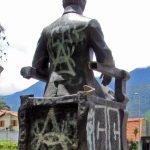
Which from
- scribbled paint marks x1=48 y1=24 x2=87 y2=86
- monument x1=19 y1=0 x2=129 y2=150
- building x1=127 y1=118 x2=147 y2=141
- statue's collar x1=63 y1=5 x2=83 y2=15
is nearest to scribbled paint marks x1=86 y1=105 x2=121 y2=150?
monument x1=19 y1=0 x2=129 y2=150

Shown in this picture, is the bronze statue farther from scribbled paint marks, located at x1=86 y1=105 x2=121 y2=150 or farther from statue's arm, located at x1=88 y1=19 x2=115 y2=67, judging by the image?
scribbled paint marks, located at x1=86 y1=105 x2=121 y2=150

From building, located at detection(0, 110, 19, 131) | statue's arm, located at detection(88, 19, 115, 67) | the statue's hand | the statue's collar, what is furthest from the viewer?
building, located at detection(0, 110, 19, 131)

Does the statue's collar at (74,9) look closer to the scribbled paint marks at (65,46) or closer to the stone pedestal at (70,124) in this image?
the scribbled paint marks at (65,46)

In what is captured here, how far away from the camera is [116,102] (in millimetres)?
4777

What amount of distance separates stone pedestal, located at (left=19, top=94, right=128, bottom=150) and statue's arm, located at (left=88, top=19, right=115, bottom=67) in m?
0.36

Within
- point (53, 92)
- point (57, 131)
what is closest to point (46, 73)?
point (53, 92)

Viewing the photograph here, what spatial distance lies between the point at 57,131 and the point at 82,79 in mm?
534

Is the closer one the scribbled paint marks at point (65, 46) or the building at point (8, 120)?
the scribbled paint marks at point (65, 46)

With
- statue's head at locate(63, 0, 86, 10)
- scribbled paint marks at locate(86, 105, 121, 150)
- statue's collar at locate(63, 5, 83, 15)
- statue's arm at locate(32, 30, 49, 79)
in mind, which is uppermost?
statue's head at locate(63, 0, 86, 10)

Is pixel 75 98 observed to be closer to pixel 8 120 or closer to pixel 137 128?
pixel 137 128

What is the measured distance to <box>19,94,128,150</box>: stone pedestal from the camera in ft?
14.0

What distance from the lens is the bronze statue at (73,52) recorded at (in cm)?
458

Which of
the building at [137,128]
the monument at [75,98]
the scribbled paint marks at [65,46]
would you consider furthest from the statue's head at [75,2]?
the building at [137,128]

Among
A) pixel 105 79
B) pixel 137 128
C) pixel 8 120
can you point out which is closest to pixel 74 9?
pixel 105 79
